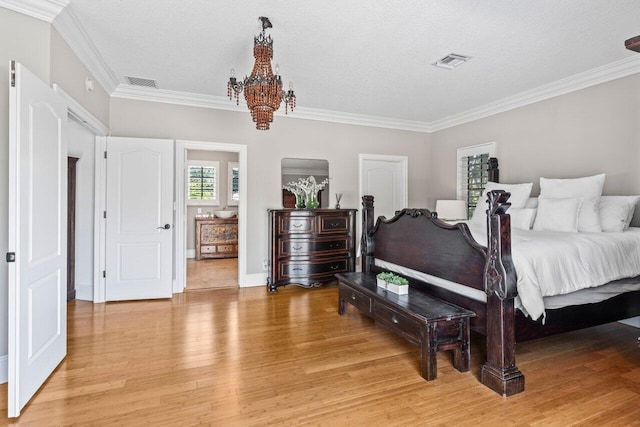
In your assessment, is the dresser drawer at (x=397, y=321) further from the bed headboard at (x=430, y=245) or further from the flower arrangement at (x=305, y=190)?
→ the flower arrangement at (x=305, y=190)

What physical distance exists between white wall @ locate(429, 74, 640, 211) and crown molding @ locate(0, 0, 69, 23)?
500cm

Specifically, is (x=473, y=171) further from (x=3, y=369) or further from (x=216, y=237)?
(x=3, y=369)

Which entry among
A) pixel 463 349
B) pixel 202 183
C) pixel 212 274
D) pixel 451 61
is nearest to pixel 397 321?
pixel 463 349

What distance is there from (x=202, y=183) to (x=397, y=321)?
6115 millimetres

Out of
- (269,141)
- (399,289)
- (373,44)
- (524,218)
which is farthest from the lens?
(269,141)

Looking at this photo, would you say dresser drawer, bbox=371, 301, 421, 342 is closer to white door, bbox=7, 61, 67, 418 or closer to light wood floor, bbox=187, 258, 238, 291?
white door, bbox=7, 61, 67, 418

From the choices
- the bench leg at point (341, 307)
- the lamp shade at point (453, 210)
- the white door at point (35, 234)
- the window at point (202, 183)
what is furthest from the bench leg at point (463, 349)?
the window at point (202, 183)

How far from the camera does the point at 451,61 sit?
3469mm

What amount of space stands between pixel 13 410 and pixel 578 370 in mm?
3573

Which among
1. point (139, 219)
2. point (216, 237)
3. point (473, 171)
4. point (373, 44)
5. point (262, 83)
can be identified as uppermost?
point (373, 44)

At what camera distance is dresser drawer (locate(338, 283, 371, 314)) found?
9.90ft

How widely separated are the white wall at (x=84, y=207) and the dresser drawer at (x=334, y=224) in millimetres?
2901

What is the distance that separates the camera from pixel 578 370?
2.41 m

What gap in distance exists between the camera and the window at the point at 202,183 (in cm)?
749
